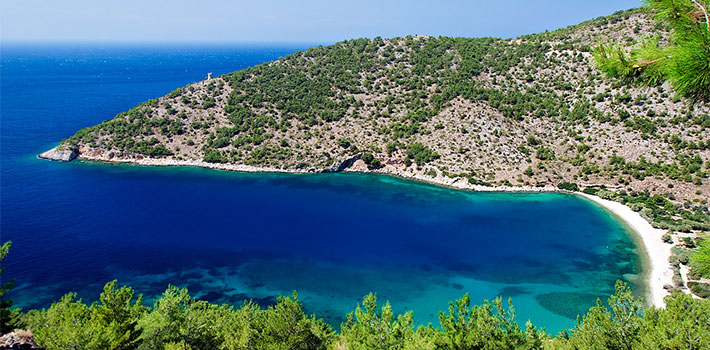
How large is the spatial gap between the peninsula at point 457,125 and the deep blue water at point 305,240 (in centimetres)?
486

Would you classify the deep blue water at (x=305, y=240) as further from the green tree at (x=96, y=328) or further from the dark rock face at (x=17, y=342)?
the dark rock face at (x=17, y=342)

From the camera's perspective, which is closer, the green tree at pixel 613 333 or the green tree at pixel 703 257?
the green tree at pixel 703 257

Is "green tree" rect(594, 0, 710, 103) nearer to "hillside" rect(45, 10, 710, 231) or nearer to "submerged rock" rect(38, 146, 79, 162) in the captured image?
"hillside" rect(45, 10, 710, 231)

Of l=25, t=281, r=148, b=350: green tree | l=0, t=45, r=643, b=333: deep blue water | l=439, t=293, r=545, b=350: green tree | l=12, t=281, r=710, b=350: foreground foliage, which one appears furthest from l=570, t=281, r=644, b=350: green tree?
l=25, t=281, r=148, b=350: green tree

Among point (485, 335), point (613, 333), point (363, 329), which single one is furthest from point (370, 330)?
point (613, 333)

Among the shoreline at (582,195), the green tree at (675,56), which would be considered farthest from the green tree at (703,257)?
the shoreline at (582,195)

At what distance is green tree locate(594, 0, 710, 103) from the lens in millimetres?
5676

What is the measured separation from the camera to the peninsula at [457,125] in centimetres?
5625

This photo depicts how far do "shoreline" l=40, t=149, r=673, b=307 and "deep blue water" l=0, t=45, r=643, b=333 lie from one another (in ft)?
4.53

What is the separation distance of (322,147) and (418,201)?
2398 cm

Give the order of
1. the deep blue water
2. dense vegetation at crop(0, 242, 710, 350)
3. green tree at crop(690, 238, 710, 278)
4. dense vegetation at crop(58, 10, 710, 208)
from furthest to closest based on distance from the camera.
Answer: dense vegetation at crop(58, 10, 710, 208) → the deep blue water → dense vegetation at crop(0, 242, 710, 350) → green tree at crop(690, 238, 710, 278)

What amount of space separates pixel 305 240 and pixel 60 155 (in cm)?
5689

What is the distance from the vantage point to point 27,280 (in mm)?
34438

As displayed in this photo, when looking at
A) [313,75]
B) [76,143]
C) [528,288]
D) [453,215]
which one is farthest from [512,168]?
[76,143]
